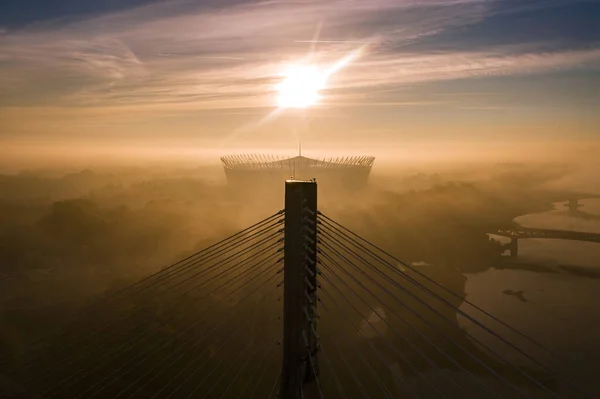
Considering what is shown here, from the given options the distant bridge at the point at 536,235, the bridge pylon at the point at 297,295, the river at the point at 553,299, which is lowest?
the river at the point at 553,299

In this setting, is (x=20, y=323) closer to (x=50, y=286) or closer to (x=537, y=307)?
(x=50, y=286)

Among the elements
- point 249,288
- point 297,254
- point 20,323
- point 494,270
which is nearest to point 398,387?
point 249,288

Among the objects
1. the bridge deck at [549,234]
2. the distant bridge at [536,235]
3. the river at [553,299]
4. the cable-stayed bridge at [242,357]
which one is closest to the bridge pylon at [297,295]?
the cable-stayed bridge at [242,357]

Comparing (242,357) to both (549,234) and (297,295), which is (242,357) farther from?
(549,234)

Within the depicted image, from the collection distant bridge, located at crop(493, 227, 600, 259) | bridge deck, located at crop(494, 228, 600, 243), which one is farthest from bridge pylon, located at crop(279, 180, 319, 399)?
bridge deck, located at crop(494, 228, 600, 243)

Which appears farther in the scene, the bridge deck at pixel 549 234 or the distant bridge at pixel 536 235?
the distant bridge at pixel 536 235

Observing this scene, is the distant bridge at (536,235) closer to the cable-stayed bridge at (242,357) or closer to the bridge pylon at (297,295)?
the cable-stayed bridge at (242,357)

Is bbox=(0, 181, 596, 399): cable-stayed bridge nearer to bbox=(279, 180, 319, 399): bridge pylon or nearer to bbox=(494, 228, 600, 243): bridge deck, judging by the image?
bbox=(279, 180, 319, 399): bridge pylon

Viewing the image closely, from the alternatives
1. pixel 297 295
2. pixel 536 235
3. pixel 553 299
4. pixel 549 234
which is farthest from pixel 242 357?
pixel 549 234

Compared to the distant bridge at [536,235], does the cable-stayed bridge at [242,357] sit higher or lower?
lower
